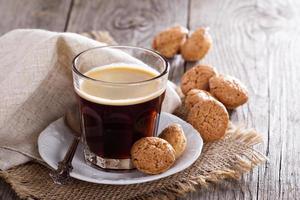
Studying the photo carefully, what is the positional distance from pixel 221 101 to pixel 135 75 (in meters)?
→ 0.31

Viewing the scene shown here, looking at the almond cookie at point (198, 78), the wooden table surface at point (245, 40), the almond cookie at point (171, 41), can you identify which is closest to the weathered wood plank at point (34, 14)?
the wooden table surface at point (245, 40)

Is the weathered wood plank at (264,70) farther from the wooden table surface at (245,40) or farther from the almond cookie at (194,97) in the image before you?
the almond cookie at (194,97)

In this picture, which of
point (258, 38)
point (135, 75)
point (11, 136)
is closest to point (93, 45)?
point (135, 75)

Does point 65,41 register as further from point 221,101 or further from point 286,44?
point 286,44

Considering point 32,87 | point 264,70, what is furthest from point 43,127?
point 264,70

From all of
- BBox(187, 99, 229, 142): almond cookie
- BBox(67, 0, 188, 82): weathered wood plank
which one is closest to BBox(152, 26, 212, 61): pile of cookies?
BBox(67, 0, 188, 82): weathered wood plank

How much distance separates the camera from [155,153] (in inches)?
51.5

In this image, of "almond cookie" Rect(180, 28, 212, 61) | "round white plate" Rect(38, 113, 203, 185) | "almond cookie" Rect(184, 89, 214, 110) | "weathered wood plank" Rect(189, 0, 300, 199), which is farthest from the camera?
"almond cookie" Rect(180, 28, 212, 61)

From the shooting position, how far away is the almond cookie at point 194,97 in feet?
5.23

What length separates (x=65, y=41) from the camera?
1567 mm

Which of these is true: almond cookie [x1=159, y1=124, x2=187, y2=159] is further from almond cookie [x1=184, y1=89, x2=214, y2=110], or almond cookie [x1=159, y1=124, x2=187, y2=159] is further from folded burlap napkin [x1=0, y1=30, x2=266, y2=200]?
almond cookie [x1=184, y1=89, x2=214, y2=110]

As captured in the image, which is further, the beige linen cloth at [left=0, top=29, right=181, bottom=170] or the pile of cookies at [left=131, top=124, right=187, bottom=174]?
the beige linen cloth at [left=0, top=29, right=181, bottom=170]

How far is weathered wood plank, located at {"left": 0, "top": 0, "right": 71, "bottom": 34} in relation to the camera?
2.20 meters

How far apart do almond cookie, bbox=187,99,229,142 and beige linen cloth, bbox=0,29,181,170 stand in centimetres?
12
